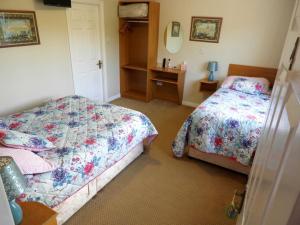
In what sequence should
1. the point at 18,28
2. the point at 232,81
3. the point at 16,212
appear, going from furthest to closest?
the point at 232,81
the point at 18,28
the point at 16,212

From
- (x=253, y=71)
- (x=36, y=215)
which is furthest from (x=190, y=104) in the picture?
(x=36, y=215)

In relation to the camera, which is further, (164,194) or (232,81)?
(232,81)

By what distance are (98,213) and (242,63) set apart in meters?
3.39

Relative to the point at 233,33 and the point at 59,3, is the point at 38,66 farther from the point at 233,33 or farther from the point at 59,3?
the point at 233,33

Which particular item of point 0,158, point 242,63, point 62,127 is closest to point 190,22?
point 242,63

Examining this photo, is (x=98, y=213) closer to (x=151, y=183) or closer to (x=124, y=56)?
(x=151, y=183)

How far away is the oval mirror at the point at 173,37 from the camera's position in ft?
14.0

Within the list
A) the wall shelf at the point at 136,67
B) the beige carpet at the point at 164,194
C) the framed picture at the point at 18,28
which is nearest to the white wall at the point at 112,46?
the wall shelf at the point at 136,67

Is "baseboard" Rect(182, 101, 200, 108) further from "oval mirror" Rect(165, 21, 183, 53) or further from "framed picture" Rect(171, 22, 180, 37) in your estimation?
"framed picture" Rect(171, 22, 180, 37)

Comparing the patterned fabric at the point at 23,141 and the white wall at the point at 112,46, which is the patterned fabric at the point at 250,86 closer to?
the white wall at the point at 112,46

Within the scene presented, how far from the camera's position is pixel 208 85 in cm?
420

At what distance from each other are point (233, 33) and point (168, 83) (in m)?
1.62

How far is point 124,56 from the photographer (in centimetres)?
481

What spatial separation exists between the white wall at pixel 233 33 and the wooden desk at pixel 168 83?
24 cm
